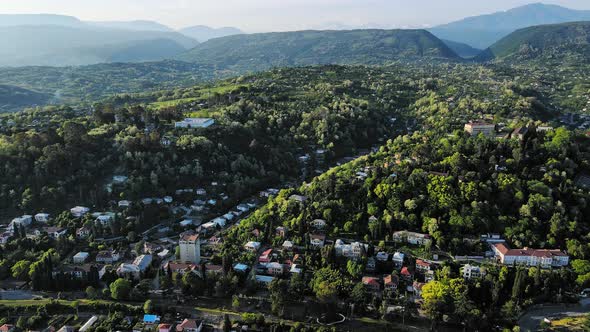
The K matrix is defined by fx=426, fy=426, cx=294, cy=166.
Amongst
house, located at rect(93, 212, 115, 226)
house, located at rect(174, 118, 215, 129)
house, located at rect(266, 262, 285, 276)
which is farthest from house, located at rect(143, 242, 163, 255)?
house, located at rect(174, 118, 215, 129)

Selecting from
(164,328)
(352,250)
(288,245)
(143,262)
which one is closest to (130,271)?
(143,262)

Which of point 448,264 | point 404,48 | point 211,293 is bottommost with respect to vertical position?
point 211,293

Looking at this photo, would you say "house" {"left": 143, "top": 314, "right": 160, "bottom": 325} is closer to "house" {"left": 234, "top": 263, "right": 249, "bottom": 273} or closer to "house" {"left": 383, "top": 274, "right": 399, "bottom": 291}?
"house" {"left": 234, "top": 263, "right": 249, "bottom": 273}

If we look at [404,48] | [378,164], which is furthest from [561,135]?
Answer: [404,48]

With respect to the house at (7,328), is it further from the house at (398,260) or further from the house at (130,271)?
the house at (398,260)

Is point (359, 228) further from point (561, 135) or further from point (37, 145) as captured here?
point (37, 145)
